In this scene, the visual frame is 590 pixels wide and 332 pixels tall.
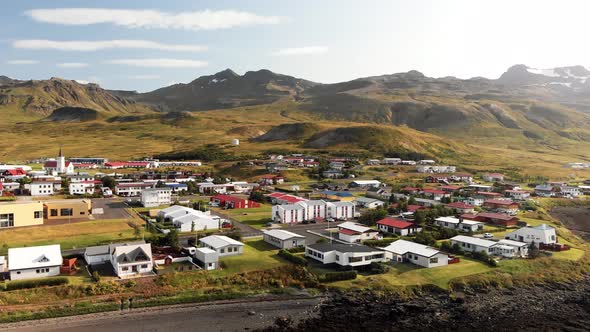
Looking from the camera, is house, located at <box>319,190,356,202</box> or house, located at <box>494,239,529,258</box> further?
house, located at <box>319,190,356,202</box>

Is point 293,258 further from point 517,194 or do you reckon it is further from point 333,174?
point 333,174

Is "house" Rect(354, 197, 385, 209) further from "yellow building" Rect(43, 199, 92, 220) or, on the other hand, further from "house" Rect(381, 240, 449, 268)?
"yellow building" Rect(43, 199, 92, 220)

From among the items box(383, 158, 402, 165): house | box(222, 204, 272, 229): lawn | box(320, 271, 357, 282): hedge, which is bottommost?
box(320, 271, 357, 282): hedge

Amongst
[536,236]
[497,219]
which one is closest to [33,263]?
[536,236]

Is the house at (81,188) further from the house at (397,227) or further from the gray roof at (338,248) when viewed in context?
the house at (397,227)

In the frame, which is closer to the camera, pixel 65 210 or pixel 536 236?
pixel 536 236

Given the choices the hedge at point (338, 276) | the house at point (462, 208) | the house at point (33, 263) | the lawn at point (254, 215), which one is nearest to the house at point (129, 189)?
the lawn at point (254, 215)

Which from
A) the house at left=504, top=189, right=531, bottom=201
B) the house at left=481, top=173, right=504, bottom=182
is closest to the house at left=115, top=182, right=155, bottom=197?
the house at left=504, top=189, right=531, bottom=201

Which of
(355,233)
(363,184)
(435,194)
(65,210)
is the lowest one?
(355,233)
